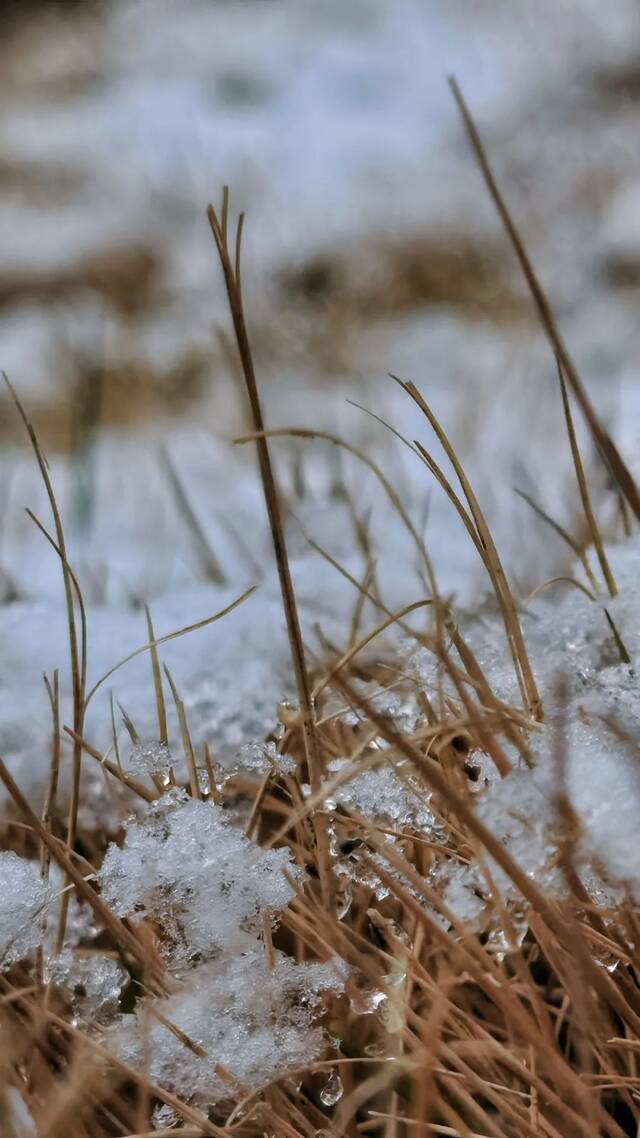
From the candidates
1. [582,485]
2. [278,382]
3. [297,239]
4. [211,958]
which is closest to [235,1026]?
[211,958]

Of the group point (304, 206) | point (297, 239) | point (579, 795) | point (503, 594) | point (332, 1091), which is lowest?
point (332, 1091)

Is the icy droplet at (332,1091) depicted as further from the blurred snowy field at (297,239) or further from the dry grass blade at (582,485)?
the blurred snowy field at (297,239)

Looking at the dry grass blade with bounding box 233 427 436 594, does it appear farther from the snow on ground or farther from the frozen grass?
the snow on ground

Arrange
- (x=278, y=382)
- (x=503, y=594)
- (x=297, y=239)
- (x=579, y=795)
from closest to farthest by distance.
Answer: (x=579, y=795) < (x=503, y=594) < (x=278, y=382) < (x=297, y=239)

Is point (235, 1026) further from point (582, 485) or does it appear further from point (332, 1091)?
point (582, 485)

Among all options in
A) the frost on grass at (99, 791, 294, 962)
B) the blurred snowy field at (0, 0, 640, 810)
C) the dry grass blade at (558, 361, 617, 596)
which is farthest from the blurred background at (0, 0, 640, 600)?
the frost on grass at (99, 791, 294, 962)

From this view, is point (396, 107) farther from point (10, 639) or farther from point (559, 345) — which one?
point (559, 345)
